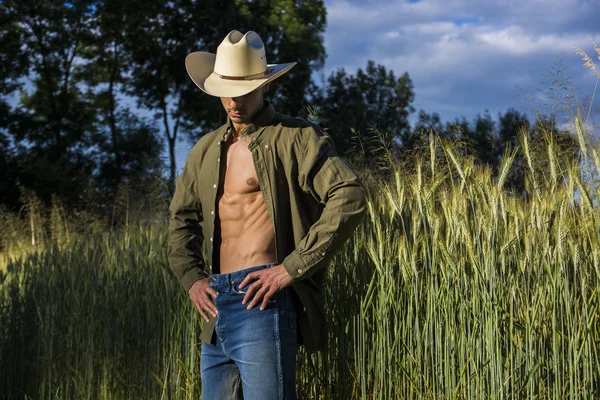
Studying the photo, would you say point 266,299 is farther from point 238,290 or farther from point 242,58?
point 242,58

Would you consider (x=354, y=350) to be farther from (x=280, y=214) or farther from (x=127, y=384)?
(x=127, y=384)

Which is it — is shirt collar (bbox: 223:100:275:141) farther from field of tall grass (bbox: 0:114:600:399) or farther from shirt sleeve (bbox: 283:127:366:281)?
field of tall grass (bbox: 0:114:600:399)

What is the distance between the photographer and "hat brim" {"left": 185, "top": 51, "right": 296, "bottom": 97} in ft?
9.68

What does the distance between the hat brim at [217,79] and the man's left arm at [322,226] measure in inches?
12.1

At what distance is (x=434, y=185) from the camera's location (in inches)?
125

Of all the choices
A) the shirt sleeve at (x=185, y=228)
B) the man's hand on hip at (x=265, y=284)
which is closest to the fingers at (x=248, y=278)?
the man's hand on hip at (x=265, y=284)

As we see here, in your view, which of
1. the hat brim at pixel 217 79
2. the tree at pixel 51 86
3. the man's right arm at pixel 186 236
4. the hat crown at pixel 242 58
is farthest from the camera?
the tree at pixel 51 86

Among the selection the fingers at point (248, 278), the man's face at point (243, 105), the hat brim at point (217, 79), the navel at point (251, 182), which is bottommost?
the fingers at point (248, 278)

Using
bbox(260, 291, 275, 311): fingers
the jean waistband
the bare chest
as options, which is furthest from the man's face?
bbox(260, 291, 275, 311): fingers

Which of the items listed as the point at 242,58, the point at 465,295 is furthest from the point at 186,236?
the point at 465,295

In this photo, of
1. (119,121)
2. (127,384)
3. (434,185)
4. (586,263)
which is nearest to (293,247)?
(434,185)

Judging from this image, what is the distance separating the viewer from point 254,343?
2803 millimetres

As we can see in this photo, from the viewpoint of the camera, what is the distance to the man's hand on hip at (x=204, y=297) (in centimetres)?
299

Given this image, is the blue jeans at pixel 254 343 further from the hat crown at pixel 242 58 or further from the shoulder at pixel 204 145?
the hat crown at pixel 242 58
